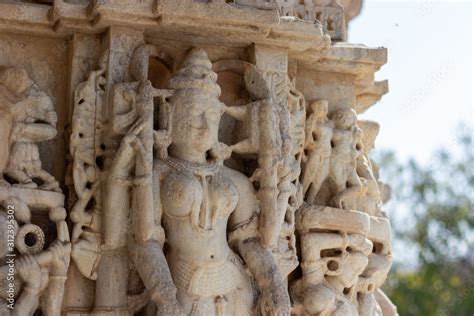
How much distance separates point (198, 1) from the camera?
296 inches

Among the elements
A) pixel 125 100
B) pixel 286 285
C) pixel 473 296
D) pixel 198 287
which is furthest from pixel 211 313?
pixel 473 296

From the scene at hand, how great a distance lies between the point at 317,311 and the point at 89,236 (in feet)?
5.64

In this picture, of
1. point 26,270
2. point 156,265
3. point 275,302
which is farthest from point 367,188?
point 26,270

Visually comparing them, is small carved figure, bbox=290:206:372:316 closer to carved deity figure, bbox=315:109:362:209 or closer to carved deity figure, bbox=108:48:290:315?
carved deity figure, bbox=315:109:362:209

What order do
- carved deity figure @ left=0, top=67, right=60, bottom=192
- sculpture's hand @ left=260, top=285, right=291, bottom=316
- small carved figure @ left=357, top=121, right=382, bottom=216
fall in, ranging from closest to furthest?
sculpture's hand @ left=260, top=285, right=291, bottom=316 < carved deity figure @ left=0, top=67, right=60, bottom=192 < small carved figure @ left=357, top=121, right=382, bottom=216

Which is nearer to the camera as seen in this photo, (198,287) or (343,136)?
(198,287)

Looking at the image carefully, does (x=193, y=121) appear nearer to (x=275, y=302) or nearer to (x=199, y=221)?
(x=199, y=221)

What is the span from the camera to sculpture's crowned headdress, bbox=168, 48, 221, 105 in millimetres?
7496

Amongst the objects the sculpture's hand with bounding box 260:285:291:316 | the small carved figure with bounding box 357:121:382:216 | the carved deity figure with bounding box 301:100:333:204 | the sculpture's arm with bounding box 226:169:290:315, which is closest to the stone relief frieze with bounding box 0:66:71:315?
the sculpture's arm with bounding box 226:169:290:315

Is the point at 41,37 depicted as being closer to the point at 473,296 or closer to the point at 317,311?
the point at 317,311

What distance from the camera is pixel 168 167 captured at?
740cm

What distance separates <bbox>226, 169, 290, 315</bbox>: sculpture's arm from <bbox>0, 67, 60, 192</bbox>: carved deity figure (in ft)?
4.10

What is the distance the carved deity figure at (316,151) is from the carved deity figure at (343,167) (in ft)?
0.23

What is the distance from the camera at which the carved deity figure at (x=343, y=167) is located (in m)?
8.27
